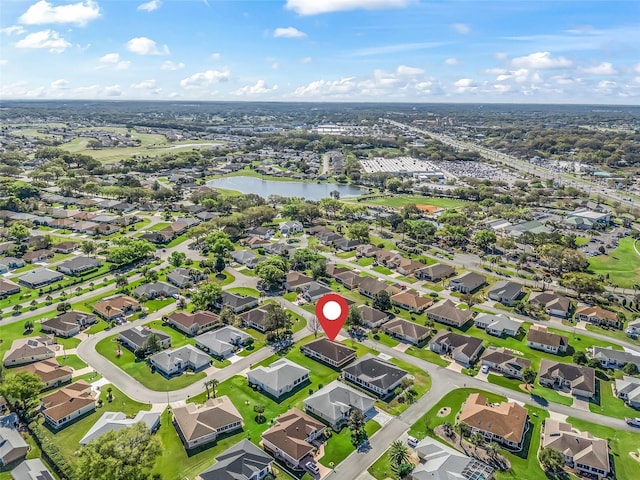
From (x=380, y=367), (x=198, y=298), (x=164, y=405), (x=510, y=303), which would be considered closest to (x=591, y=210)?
(x=510, y=303)

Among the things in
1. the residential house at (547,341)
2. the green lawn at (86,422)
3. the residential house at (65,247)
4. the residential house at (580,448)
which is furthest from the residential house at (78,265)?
the residential house at (580,448)

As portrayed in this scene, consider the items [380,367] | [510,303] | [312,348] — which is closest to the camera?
[380,367]

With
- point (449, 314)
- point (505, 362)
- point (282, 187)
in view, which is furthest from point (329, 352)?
point (282, 187)

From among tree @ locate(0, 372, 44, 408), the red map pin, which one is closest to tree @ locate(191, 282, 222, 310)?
the red map pin

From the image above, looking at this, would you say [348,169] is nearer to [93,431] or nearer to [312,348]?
[312,348]

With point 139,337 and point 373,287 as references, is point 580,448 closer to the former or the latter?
point 373,287

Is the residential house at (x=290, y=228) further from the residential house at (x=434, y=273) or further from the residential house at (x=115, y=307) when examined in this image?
the residential house at (x=115, y=307)

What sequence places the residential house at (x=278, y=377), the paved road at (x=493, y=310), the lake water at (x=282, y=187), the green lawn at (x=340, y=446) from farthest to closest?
1. the lake water at (x=282, y=187)
2. the paved road at (x=493, y=310)
3. the residential house at (x=278, y=377)
4. the green lawn at (x=340, y=446)
